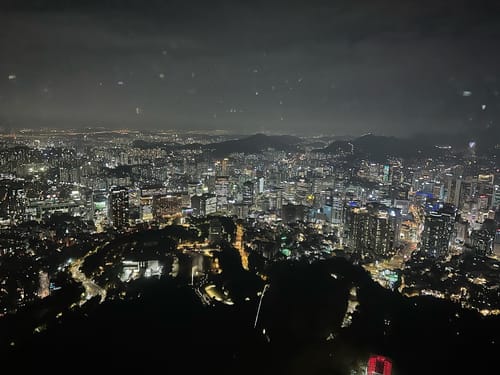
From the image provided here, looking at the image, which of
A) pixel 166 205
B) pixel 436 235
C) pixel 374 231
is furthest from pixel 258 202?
pixel 436 235

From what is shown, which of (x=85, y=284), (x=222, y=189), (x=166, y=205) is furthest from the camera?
(x=222, y=189)

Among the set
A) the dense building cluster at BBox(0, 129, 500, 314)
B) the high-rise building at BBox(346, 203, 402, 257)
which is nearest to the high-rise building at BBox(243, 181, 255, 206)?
the dense building cluster at BBox(0, 129, 500, 314)

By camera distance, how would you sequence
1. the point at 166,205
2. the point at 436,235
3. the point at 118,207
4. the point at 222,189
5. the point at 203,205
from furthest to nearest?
the point at 222,189, the point at 203,205, the point at 166,205, the point at 118,207, the point at 436,235

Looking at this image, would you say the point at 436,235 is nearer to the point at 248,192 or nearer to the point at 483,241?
the point at 483,241

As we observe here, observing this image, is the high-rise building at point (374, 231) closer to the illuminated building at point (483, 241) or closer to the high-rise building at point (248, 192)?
the illuminated building at point (483, 241)

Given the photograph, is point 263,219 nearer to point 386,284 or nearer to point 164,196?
point 164,196

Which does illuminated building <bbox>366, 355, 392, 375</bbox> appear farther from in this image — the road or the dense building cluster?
the road
